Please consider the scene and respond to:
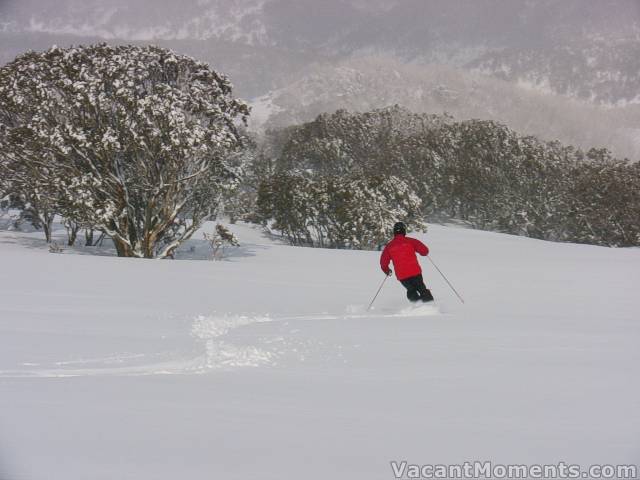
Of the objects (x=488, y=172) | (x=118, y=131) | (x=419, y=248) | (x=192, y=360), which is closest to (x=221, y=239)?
(x=118, y=131)

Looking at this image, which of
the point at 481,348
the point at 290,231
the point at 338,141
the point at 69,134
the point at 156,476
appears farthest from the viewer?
the point at 338,141

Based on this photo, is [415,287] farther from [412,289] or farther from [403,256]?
[403,256]

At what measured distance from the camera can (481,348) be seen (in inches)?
217

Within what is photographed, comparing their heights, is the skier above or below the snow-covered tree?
below

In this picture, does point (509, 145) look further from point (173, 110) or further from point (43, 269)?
point (43, 269)

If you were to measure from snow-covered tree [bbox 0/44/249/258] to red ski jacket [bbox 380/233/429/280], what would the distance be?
8.79 meters

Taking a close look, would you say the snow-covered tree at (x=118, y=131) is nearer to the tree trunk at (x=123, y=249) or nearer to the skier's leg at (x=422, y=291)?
the tree trunk at (x=123, y=249)

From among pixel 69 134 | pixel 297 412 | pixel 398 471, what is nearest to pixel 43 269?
pixel 69 134

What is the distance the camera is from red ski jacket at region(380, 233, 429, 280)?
30.1 ft

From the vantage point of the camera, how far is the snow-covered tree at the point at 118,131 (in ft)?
54.8

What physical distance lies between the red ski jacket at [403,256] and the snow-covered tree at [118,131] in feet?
28.8

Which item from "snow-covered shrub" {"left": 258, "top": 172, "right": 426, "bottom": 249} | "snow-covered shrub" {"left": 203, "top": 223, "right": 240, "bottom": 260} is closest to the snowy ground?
"snow-covered shrub" {"left": 203, "top": 223, "right": 240, "bottom": 260}

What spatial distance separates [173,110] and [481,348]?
13.3 m

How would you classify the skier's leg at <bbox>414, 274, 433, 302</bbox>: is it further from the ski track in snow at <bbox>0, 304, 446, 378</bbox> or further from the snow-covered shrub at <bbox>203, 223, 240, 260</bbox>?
the snow-covered shrub at <bbox>203, 223, 240, 260</bbox>
